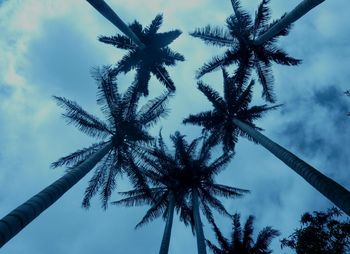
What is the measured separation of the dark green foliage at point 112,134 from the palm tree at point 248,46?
5.17m

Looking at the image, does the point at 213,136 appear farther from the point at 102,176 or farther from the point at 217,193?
the point at 102,176

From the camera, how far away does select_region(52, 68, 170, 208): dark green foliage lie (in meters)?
19.0

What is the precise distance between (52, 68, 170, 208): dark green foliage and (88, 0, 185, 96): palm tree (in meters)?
1.03

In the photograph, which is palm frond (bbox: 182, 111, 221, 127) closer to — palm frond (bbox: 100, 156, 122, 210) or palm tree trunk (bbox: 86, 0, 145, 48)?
palm frond (bbox: 100, 156, 122, 210)

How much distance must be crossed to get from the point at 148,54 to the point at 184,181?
836 cm

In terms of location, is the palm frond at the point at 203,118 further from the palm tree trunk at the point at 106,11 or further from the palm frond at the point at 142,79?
the palm tree trunk at the point at 106,11

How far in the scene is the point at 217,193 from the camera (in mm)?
23703

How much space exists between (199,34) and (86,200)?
1151 cm

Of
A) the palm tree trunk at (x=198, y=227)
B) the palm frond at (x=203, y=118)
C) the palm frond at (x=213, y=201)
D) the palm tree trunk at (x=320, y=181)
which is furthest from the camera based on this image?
the palm frond at (x=213, y=201)

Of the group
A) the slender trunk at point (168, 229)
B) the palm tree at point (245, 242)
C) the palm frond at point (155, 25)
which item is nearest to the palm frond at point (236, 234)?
the palm tree at point (245, 242)

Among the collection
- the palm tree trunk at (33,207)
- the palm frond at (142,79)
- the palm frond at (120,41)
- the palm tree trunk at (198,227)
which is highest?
the palm frond at (120,41)

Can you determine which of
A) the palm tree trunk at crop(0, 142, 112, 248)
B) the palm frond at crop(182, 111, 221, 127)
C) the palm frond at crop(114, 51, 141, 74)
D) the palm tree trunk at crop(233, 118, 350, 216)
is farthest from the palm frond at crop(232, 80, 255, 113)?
the palm tree trunk at crop(0, 142, 112, 248)

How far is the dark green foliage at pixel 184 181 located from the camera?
2306 centimetres

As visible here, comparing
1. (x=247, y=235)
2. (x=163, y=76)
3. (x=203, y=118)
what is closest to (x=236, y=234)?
(x=247, y=235)
